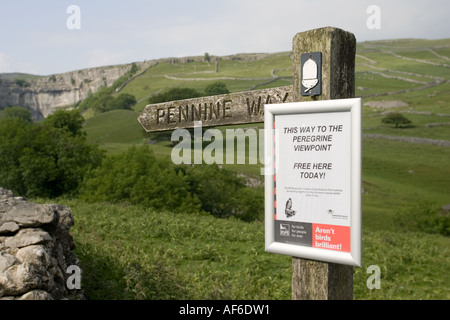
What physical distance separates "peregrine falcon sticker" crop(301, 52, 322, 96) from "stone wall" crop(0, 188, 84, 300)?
4.05 meters

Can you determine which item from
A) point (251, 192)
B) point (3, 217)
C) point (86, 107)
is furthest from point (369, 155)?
point (86, 107)

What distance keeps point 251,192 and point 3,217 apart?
102 feet

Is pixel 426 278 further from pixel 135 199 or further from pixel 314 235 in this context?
pixel 135 199

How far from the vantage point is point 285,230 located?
13.4 ft

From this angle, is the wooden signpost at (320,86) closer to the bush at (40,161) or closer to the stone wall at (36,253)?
the stone wall at (36,253)

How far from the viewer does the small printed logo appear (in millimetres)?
4059

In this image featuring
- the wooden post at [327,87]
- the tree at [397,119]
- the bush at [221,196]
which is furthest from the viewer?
the tree at [397,119]

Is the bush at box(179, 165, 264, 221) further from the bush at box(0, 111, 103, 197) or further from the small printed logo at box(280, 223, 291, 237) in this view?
the small printed logo at box(280, 223, 291, 237)

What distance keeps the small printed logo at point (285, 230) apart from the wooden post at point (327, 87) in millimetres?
253

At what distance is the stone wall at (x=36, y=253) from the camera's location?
17.9 feet

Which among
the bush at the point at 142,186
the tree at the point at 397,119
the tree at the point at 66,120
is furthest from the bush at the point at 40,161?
the tree at the point at 397,119

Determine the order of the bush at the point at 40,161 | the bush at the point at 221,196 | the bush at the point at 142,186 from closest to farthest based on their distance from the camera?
the bush at the point at 142,186, the bush at the point at 221,196, the bush at the point at 40,161

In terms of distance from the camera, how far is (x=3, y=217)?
6.49 m

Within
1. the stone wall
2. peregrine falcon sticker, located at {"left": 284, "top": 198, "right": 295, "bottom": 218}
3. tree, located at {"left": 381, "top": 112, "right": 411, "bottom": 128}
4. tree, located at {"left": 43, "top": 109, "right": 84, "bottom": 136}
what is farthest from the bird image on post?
tree, located at {"left": 381, "top": 112, "right": 411, "bottom": 128}
